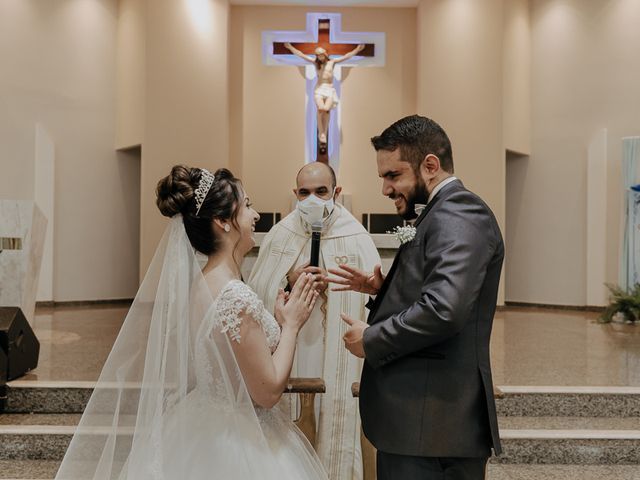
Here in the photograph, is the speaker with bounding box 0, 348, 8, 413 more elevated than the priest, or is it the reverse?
the priest

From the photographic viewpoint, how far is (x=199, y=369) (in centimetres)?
226

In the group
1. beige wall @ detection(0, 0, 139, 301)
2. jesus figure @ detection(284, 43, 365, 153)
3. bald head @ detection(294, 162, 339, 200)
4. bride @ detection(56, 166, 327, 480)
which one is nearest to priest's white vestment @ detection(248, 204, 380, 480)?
bald head @ detection(294, 162, 339, 200)

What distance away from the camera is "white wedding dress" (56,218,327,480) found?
2.16 meters

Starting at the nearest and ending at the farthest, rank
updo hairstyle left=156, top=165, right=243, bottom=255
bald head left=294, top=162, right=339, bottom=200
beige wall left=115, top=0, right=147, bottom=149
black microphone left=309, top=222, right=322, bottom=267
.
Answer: updo hairstyle left=156, top=165, right=243, bottom=255 → black microphone left=309, top=222, right=322, bottom=267 → bald head left=294, top=162, right=339, bottom=200 → beige wall left=115, top=0, right=147, bottom=149

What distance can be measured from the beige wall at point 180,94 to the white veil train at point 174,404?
7800mm

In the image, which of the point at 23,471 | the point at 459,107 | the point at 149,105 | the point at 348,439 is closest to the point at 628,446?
the point at 348,439

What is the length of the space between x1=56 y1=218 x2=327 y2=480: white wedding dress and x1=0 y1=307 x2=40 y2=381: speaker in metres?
2.49

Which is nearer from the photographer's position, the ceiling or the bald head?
the bald head

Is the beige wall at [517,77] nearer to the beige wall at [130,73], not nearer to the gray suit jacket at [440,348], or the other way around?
the beige wall at [130,73]

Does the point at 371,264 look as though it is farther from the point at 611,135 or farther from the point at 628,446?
the point at 611,135

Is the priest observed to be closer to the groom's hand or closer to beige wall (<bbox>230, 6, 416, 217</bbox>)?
the groom's hand

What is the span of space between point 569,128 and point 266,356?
944 cm

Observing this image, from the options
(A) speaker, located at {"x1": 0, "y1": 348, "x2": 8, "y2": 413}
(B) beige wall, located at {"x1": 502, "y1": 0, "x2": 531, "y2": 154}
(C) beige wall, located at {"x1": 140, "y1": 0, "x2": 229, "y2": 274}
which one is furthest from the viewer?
(B) beige wall, located at {"x1": 502, "y1": 0, "x2": 531, "y2": 154}

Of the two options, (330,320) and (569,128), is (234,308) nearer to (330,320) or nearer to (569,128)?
(330,320)
